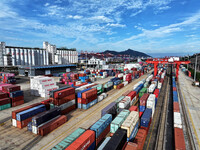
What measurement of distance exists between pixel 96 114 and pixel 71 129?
783cm

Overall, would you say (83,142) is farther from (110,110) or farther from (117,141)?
(110,110)

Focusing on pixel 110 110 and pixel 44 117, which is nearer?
pixel 44 117

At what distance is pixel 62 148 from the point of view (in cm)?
1373

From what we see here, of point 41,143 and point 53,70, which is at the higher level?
point 53,70

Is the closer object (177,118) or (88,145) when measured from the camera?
(88,145)

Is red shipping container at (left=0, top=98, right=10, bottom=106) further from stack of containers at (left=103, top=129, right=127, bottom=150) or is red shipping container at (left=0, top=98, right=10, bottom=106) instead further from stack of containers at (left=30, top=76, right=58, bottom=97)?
stack of containers at (left=103, top=129, right=127, bottom=150)

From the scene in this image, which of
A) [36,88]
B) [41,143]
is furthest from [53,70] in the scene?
[41,143]

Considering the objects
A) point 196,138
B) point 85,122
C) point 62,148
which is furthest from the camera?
point 85,122

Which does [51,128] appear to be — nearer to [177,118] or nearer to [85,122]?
[85,122]

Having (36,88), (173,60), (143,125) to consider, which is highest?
(173,60)

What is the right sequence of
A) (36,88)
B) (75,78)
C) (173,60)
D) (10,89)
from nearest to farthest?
(10,89) → (36,88) → (75,78) → (173,60)

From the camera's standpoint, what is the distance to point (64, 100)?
29531 mm

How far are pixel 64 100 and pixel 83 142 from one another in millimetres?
16753

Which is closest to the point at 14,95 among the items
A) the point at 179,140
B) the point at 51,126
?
the point at 51,126
